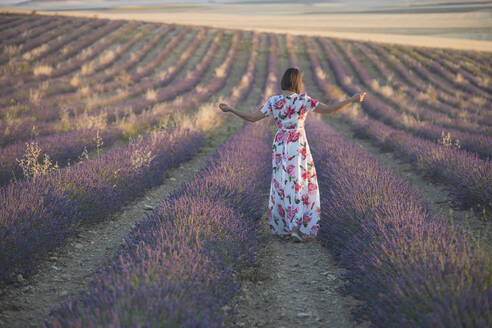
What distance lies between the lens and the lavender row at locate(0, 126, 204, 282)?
2.44 meters

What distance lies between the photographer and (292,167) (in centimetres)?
319

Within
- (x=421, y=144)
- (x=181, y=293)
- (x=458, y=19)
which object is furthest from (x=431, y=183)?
(x=458, y=19)

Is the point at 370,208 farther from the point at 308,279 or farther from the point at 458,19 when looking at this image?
the point at 458,19

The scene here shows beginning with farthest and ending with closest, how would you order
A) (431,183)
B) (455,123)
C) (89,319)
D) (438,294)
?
(455,123) < (431,183) < (438,294) < (89,319)

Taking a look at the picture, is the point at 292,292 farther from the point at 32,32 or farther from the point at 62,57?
the point at 32,32

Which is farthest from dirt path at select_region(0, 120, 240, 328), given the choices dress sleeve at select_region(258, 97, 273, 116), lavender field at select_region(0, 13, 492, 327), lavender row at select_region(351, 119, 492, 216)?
lavender row at select_region(351, 119, 492, 216)

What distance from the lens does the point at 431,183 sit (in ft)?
15.9

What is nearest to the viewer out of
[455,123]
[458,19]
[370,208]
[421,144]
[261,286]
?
[261,286]

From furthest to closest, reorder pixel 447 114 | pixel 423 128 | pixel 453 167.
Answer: pixel 447 114 → pixel 423 128 → pixel 453 167

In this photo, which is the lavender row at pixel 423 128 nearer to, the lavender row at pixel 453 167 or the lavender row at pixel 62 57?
the lavender row at pixel 453 167

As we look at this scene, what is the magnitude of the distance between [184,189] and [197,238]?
1.37 meters

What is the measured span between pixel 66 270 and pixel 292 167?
2.11 meters

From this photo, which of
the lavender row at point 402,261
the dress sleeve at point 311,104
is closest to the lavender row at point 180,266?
the lavender row at point 402,261

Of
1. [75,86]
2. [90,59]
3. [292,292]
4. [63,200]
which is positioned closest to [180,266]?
[292,292]
